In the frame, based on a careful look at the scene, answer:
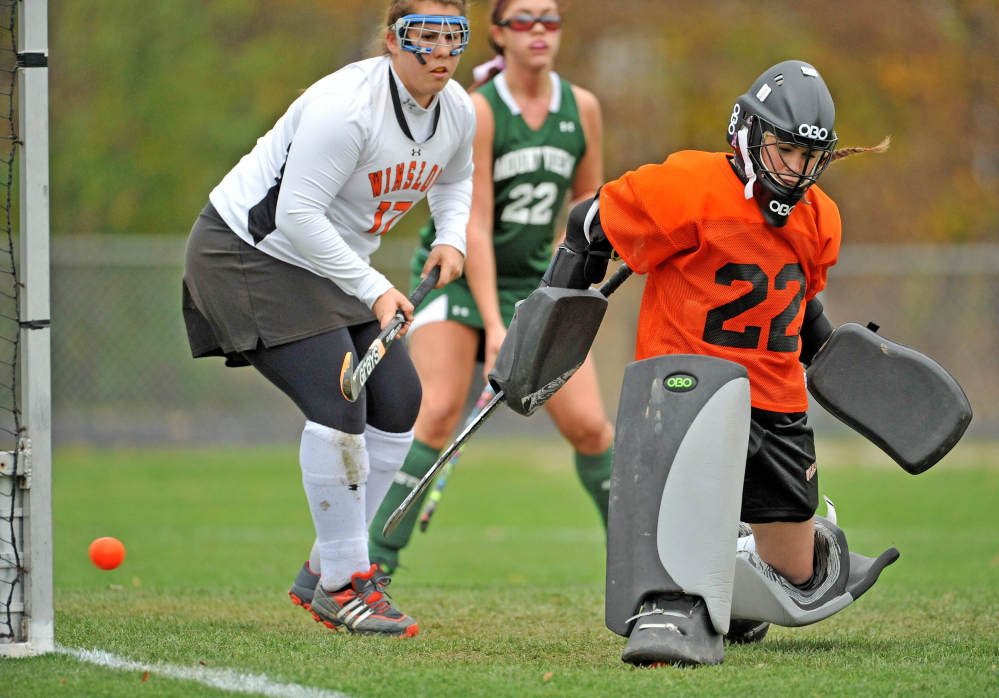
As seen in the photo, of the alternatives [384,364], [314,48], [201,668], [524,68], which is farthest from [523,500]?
[314,48]

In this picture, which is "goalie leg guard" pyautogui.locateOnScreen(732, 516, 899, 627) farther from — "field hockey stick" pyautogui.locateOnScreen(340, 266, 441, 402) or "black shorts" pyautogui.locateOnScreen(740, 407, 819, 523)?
"field hockey stick" pyautogui.locateOnScreen(340, 266, 441, 402)

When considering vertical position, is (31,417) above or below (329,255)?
below

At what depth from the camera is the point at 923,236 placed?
15539mm

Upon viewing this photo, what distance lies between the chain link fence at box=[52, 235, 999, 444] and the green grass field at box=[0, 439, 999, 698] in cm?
148

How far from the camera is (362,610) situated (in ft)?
11.6

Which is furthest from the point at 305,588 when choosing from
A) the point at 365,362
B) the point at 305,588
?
the point at 365,362

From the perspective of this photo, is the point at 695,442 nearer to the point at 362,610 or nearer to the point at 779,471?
the point at 779,471

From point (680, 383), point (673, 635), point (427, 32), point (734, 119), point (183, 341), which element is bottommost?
point (183, 341)

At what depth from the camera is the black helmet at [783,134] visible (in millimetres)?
3057

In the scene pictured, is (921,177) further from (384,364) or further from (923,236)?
(384,364)

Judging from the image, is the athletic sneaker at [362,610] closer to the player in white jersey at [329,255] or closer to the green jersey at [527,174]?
the player in white jersey at [329,255]

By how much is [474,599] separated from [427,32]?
2.12 meters

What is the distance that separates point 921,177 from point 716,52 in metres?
3.20

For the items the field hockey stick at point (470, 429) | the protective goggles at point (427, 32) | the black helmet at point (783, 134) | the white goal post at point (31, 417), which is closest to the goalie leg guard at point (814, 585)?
the field hockey stick at point (470, 429)
